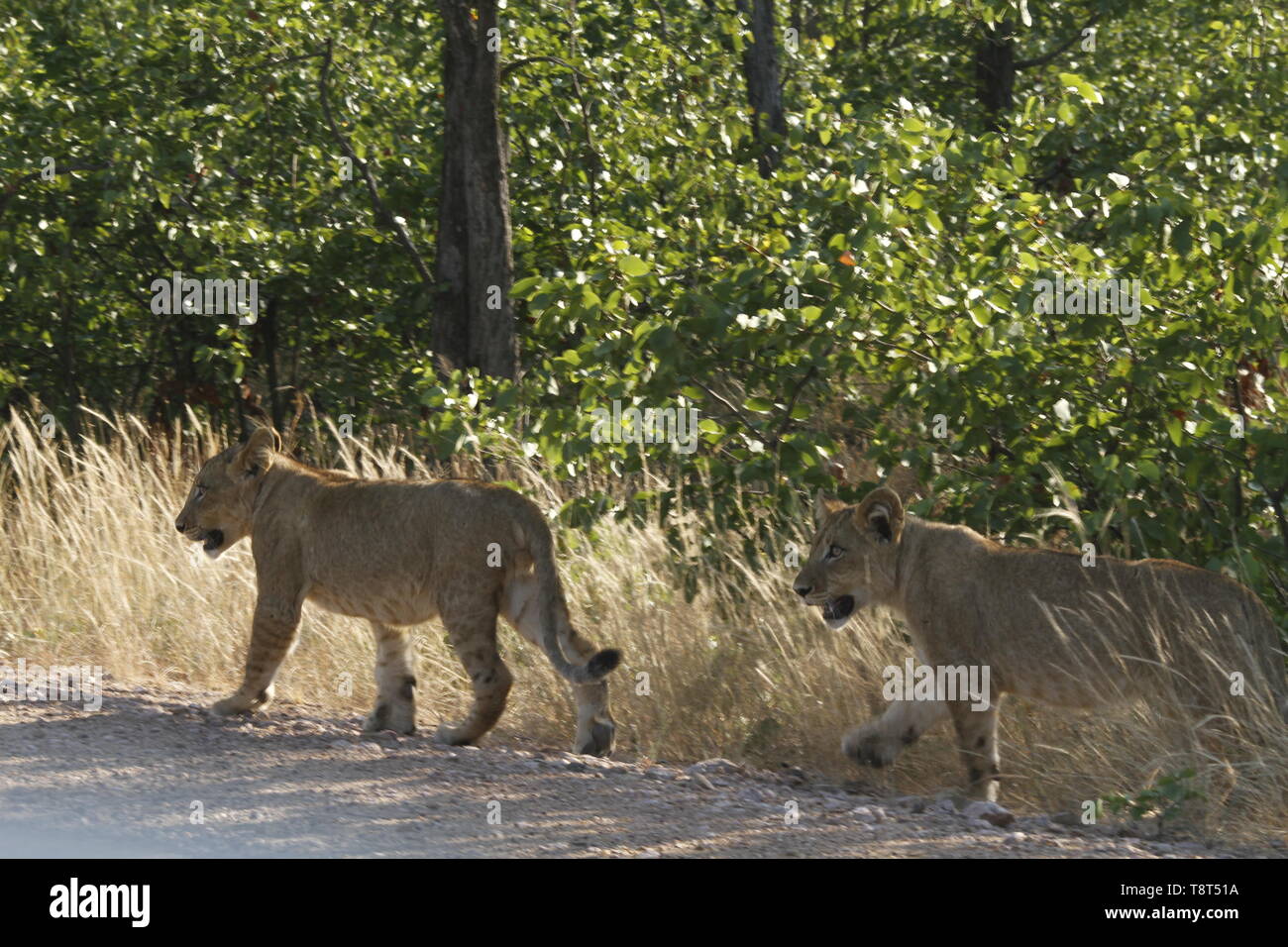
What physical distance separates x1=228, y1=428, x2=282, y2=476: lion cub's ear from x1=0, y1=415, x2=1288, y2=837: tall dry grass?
1.21m

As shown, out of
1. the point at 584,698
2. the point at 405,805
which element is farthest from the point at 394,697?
the point at 405,805

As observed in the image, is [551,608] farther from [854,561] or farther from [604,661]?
[854,561]

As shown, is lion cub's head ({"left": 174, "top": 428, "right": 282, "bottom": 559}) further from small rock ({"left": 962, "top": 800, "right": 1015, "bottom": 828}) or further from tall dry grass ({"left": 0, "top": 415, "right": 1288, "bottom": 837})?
small rock ({"left": 962, "top": 800, "right": 1015, "bottom": 828})

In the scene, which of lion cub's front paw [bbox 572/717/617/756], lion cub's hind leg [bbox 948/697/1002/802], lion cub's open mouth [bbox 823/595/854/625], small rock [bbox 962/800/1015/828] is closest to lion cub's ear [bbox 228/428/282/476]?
lion cub's front paw [bbox 572/717/617/756]

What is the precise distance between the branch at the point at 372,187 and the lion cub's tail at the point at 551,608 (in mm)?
6066

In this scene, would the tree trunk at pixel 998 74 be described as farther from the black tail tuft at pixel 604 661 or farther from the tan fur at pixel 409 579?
the black tail tuft at pixel 604 661

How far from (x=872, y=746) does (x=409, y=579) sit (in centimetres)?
213

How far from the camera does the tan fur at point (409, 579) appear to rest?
729cm

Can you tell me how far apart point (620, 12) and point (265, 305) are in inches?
152

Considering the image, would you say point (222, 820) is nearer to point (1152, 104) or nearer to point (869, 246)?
point (869, 246)

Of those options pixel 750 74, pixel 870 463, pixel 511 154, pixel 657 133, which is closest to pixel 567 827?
pixel 870 463

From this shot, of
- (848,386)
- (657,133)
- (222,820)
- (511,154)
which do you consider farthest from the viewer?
(511,154)

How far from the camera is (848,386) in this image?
8.82 metres

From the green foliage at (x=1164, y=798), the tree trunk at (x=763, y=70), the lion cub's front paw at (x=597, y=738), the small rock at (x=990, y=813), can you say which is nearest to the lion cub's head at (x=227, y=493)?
the lion cub's front paw at (x=597, y=738)
